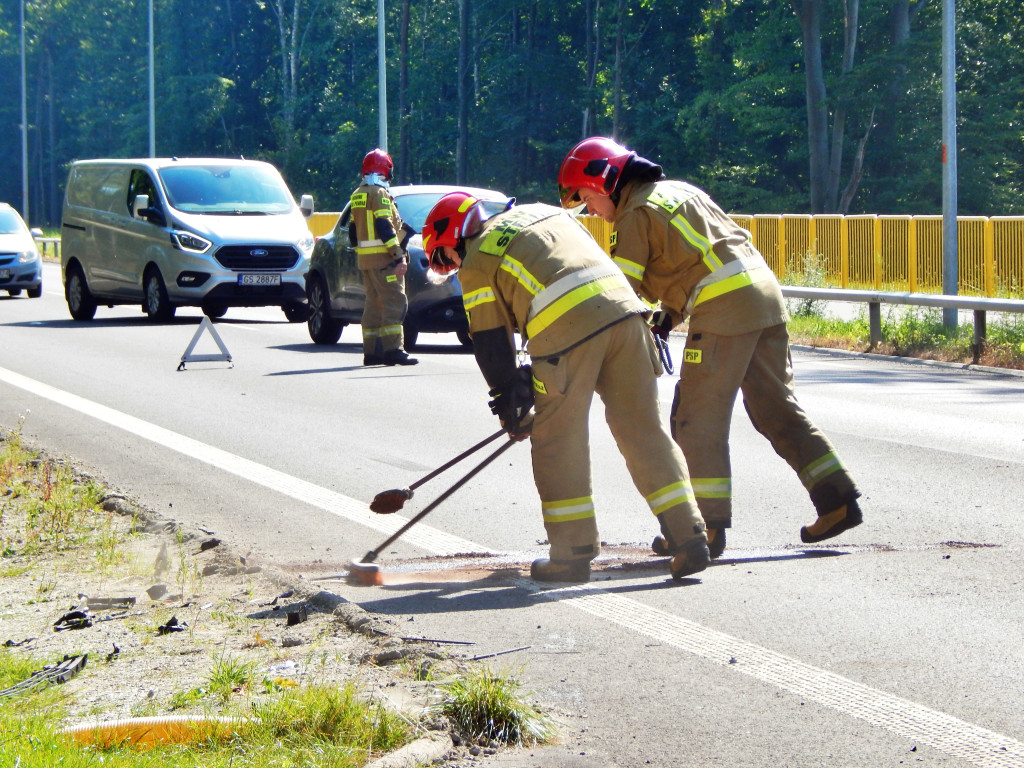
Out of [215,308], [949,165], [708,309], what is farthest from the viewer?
[215,308]

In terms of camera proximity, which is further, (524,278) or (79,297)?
(79,297)

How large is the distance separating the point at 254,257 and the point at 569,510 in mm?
13339

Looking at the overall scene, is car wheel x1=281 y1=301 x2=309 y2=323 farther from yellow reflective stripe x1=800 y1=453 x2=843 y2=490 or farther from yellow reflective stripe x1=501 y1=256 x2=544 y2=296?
yellow reflective stripe x1=501 y1=256 x2=544 y2=296

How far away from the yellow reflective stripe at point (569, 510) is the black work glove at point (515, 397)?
1.11 ft

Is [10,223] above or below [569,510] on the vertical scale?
above

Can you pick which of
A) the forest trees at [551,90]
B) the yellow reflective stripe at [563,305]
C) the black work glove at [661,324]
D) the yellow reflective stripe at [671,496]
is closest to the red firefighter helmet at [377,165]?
the black work glove at [661,324]

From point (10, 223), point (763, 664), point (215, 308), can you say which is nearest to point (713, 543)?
point (763, 664)

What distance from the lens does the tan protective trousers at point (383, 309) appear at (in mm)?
13320

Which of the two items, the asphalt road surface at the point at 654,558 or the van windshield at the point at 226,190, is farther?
the van windshield at the point at 226,190

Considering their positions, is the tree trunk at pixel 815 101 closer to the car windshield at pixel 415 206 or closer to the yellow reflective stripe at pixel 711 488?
the car windshield at pixel 415 206

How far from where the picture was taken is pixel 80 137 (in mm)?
89750

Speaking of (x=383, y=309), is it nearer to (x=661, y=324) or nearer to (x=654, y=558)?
(x=661, y=324)

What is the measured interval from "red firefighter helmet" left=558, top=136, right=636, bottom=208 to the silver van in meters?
12.4

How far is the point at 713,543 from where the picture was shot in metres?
6.09
